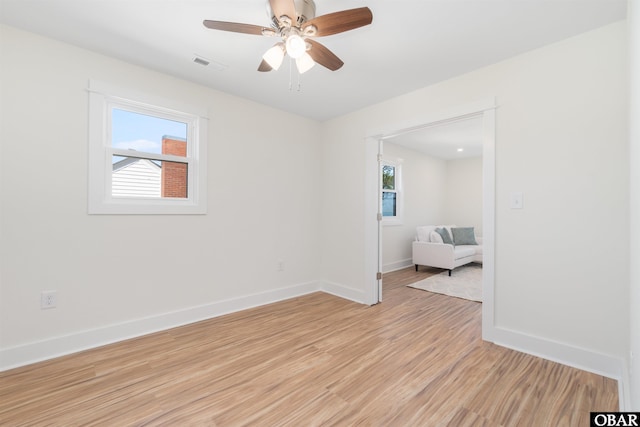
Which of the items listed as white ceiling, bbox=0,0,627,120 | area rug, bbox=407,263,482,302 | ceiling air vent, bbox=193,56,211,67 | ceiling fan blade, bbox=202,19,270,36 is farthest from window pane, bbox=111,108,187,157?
area rug, bbox=407,263,482,302

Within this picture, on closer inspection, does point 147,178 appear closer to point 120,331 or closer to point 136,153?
point 136,153

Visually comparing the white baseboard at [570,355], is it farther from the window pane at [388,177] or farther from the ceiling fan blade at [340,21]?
the window pane at [388,177]

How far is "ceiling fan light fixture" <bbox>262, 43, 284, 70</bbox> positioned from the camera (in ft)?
5.93

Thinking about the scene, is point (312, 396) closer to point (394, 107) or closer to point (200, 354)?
point (200, 354)

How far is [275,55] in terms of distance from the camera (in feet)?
6.03

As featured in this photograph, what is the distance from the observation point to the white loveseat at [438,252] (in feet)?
16.7

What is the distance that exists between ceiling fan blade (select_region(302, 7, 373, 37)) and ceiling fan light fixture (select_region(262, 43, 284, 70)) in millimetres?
214

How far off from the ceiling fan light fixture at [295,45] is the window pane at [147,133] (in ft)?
6.02

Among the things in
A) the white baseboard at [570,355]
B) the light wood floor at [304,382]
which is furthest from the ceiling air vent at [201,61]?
the white baseboard at [570,355]

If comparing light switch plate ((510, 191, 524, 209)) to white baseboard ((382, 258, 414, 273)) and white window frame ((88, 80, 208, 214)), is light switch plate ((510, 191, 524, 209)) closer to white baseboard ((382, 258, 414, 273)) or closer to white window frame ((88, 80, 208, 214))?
white window frame ((88, 80, 208, 214))

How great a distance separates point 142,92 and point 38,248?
1568mm

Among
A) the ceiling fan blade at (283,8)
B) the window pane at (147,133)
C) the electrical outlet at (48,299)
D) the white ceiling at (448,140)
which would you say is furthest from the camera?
the white ceiling at (448,140)

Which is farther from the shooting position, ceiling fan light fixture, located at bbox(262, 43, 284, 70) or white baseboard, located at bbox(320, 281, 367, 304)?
white baseboard, located at bbox(320, 281, 367, 304)

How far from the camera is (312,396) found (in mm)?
1774
